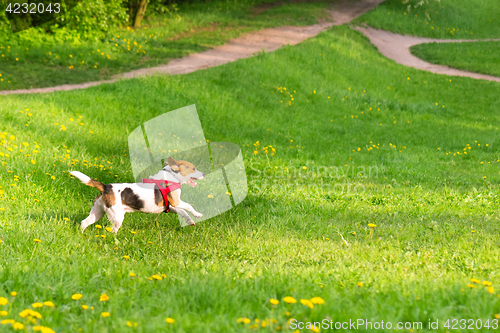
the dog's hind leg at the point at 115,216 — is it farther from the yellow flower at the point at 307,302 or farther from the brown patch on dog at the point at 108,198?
the yellow flower at the point at 307,302

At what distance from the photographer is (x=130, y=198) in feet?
13.4

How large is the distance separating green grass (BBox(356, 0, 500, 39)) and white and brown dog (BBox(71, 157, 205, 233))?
20735mm

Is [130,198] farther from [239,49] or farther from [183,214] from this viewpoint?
[239,49]

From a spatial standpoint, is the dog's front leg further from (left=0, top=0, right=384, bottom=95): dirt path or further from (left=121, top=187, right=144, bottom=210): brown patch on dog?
(left=0, top=0, right=384, bottom=95): dirt path

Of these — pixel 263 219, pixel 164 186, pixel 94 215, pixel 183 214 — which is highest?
pixel 164 186

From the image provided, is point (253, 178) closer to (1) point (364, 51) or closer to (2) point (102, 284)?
(2) point (102, 284)

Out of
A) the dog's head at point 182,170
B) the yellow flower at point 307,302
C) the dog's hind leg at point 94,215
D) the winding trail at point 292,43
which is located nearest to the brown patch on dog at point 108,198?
the dog's hind leg at point 94,215

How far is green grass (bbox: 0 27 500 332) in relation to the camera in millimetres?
2627

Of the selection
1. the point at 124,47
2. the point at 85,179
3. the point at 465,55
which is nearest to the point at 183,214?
the point at 85,179

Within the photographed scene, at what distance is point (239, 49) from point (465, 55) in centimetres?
1199

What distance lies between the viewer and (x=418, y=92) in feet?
50.6

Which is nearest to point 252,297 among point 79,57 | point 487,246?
point 487,246

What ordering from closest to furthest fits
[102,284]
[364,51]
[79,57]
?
1. [102,284]
2. [79,57]
3. [364,51]

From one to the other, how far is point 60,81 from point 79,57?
85.1 inches
